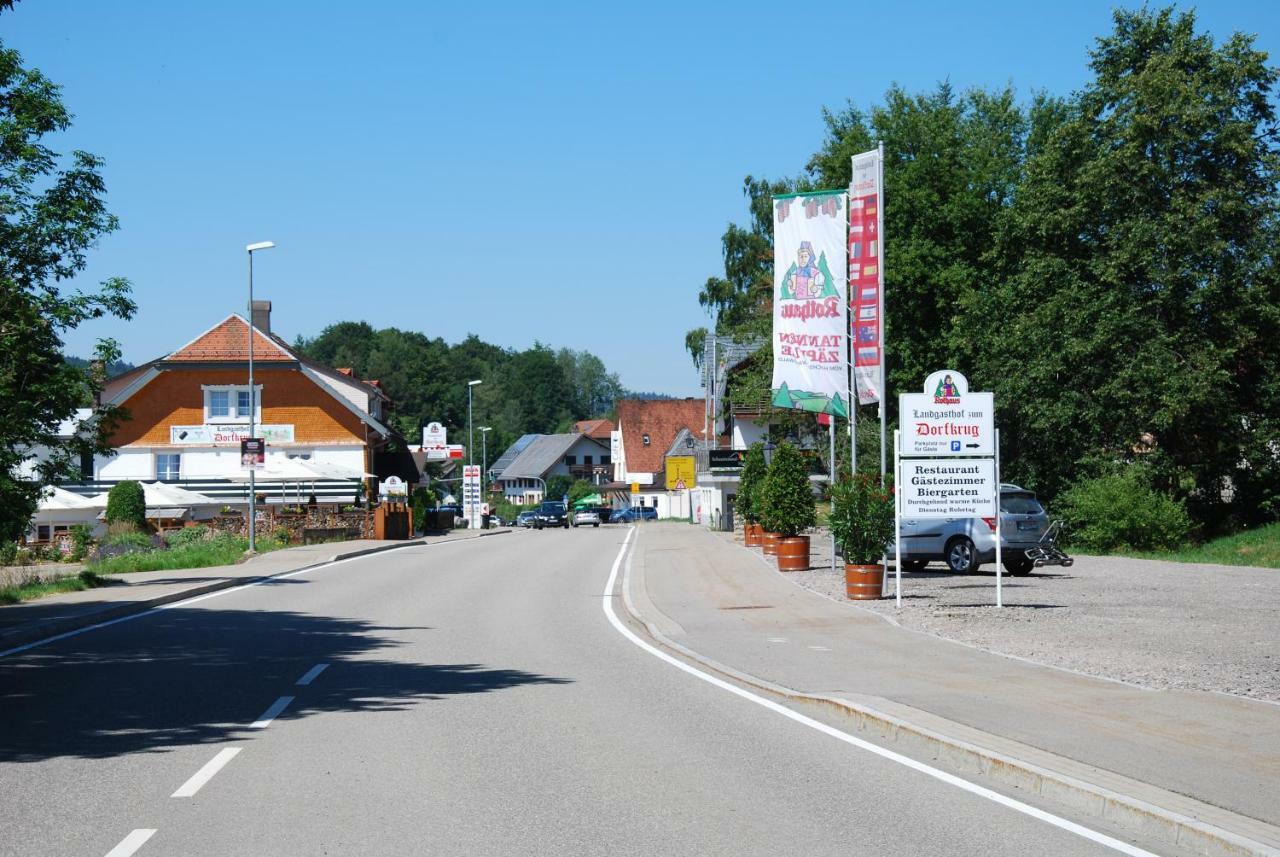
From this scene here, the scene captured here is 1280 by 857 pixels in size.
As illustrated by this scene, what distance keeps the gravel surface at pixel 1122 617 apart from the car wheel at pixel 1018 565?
0.32m

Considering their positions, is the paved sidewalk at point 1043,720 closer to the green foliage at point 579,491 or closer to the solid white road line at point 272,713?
the solid white road line at point 272,713

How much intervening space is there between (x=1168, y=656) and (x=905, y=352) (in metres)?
36.8

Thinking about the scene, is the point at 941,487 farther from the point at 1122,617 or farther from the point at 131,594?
the point at 131,594

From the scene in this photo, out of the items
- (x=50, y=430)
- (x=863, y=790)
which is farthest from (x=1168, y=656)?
(x=50, y=430)

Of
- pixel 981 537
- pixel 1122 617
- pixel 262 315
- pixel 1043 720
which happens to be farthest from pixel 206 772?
pixel 262 315

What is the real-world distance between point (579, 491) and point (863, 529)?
104 m

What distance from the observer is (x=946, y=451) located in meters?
A: 19.5

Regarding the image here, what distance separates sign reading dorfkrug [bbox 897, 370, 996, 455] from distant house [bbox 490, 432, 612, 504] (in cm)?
11727

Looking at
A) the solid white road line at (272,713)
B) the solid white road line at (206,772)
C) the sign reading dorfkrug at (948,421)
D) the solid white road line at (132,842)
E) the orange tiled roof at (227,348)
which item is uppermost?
the orange tiled roof at (227,348)

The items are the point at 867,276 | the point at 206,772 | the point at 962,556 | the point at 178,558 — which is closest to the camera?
the point at 206,772

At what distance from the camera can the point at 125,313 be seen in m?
22.5

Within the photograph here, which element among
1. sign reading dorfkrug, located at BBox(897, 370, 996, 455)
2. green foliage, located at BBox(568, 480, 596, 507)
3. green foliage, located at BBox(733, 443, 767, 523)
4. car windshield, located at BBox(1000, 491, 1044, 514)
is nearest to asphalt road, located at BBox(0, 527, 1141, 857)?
sign reading dorfkrug, located at BBox(897, 370, 996, 455)

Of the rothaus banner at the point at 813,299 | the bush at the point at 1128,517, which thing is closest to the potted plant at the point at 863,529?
the rothaus banner at the point at 813,299

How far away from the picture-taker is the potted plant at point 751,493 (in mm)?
40344
